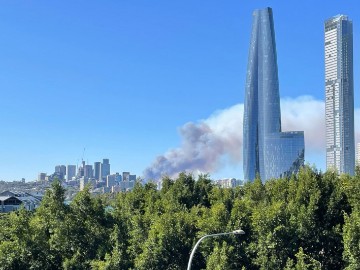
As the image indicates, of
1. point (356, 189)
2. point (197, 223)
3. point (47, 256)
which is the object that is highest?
point (356, 189)

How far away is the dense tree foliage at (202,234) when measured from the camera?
36.2 metres

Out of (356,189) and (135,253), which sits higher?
(356,189)

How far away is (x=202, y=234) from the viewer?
38.1 m

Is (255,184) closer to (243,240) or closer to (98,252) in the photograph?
(243,240)

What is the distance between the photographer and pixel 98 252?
126 ft

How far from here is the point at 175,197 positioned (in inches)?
2122

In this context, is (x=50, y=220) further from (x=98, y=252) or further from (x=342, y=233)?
(x=342, y=233)

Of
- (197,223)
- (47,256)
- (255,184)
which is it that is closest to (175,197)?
(255,184)

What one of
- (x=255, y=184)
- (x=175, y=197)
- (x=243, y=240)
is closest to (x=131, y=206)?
(x=175, y=197)

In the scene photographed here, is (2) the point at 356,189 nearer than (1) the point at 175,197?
Yes

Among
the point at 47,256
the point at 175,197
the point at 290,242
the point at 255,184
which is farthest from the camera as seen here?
the point at 175,197

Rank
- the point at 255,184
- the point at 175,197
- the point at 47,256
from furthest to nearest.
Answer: the point at 175,197 < the point at 255,184 < the point at 47,256

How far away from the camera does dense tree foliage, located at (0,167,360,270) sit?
36250 millimetres

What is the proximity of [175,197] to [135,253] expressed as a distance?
51.5ft
